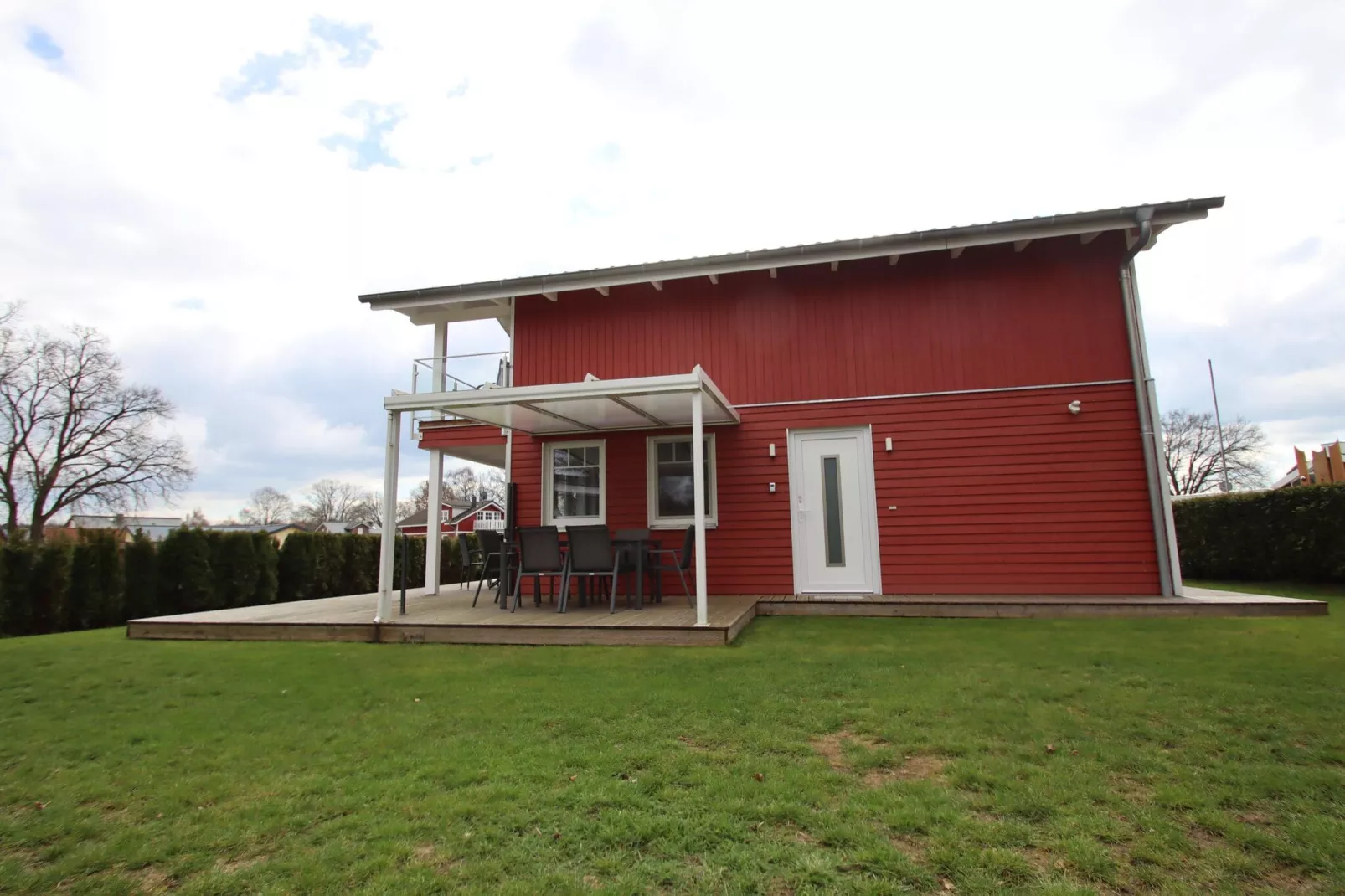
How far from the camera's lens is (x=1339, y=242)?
39.9ft

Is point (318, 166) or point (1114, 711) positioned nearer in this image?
point (1114, 711)

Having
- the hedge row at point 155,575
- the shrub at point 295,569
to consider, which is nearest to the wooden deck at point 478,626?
the hedge row at point 155,575

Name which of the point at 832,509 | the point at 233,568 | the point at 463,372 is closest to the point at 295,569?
the point at 233,568

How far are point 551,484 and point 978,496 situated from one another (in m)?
5.25

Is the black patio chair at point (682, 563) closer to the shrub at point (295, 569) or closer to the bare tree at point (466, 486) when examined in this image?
the shrub at point (295, 569)

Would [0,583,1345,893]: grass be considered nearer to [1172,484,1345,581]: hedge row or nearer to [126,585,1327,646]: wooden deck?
[126,585,1327,646]: wooden deck

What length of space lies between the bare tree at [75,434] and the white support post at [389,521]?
2701cm

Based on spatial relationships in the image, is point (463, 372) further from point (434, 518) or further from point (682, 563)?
point (682, 563)

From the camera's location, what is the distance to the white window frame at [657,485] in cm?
784

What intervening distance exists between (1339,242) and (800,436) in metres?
12.5

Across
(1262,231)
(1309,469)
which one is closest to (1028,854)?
(1309,469)

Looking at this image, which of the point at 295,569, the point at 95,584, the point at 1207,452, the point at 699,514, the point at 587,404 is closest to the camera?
the point at 699,514

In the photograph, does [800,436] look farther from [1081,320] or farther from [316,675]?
[316,675]

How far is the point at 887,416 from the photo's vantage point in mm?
7582
